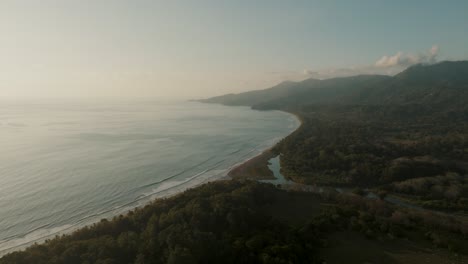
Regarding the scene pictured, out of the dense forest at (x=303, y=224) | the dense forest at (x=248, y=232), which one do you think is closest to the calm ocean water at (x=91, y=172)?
the dense forest at (x=303, y=224)

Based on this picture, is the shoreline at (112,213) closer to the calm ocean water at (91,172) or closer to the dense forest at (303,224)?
the calm ocean water at (91,172)

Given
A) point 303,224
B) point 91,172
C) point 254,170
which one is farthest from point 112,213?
point 254,170

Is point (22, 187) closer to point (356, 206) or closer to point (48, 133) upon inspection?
point (356, 206)

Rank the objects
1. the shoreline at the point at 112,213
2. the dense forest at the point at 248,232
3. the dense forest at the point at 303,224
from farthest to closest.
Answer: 1. the shoreline at the point at 112,213
2. the dense forest at the point at 303,224
3. the dense forest at the point at 248,232

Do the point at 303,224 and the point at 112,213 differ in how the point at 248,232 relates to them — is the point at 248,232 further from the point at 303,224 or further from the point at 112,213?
the point at 112,213

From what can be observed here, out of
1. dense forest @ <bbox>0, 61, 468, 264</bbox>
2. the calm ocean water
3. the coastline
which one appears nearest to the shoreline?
the calm ocean water

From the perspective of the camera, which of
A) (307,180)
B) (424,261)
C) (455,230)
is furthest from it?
(307,180)

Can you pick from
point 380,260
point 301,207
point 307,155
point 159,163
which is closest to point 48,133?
point 159,163

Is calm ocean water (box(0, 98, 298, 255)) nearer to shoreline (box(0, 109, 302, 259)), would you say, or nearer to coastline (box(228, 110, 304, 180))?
shoreline (box(0, 109, 302, 259))

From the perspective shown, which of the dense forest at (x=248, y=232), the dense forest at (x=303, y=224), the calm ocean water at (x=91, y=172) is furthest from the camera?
the calm ocean water at (x=91, y=172)

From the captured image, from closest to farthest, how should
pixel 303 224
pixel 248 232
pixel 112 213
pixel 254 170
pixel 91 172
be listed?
pixel 248 232 < pixel 303 224 < pixel 112 213 < pixel 91 172 < pixel 254 170

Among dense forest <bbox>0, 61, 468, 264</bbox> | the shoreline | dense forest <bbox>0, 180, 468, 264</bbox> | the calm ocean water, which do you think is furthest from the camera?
the calm ocean water
